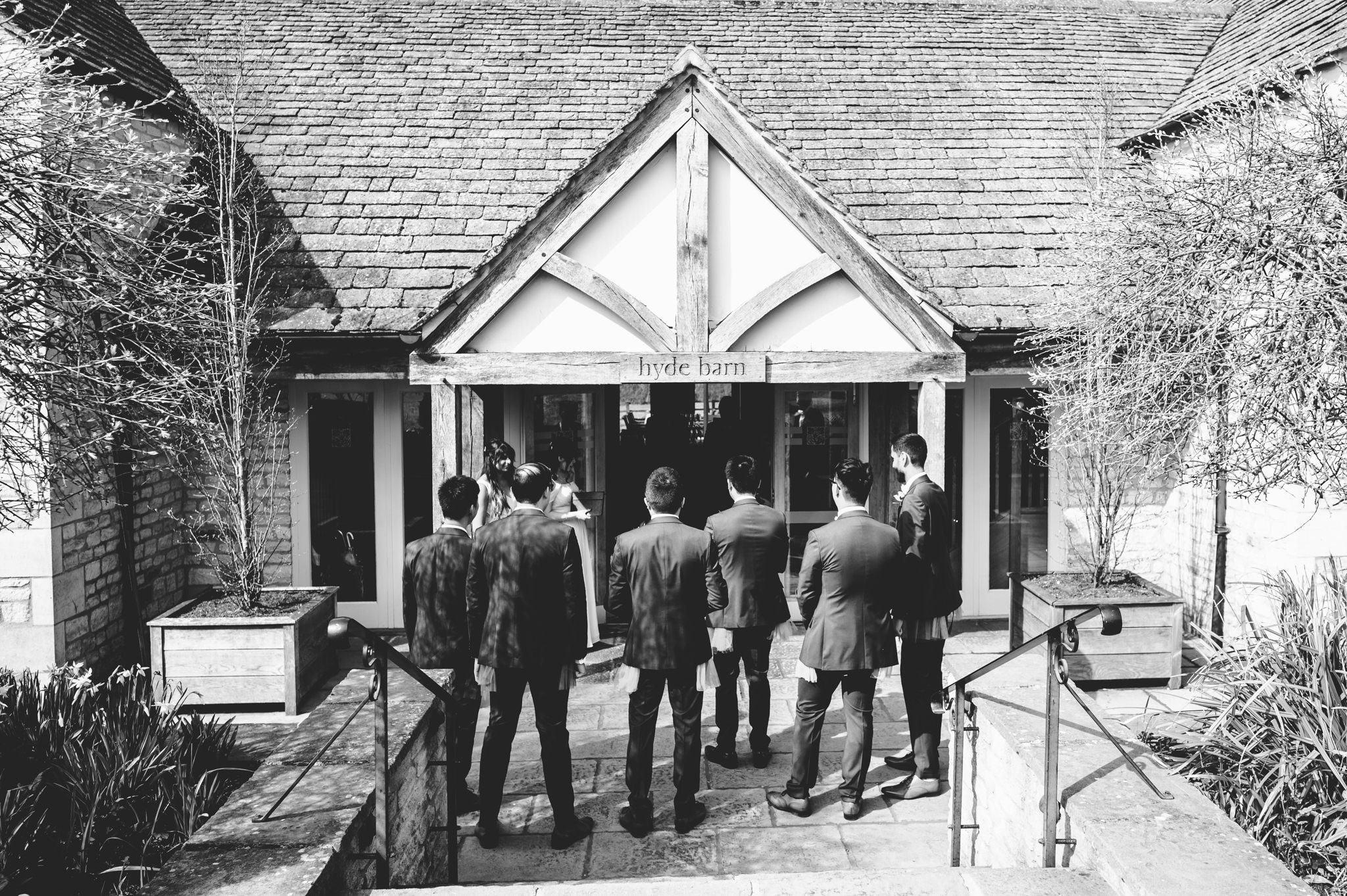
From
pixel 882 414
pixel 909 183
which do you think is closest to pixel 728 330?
pixel 882 414

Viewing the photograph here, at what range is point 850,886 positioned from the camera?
364 cm

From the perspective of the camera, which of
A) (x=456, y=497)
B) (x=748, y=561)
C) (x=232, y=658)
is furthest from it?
(x=232, y=658)

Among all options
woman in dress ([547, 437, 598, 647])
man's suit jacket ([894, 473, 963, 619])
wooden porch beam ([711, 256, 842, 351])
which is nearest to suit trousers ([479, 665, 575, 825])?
woman in dress ([547, 437, 598, 647])

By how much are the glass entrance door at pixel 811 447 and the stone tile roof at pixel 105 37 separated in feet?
19.3

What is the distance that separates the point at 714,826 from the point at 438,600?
1.86 m

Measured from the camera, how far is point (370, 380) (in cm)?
864

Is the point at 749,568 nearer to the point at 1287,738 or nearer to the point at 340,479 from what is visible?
the point at 1287,738

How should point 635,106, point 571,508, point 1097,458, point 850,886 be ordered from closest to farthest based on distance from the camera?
point 850,886 → point 1097,458 → point 571,508 → point 635,106

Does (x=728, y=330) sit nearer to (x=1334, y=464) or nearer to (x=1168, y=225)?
(x=1168, y=225)

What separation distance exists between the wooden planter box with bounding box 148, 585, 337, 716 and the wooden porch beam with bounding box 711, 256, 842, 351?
3580 millimetres

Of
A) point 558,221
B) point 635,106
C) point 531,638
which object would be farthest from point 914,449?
point 635,106

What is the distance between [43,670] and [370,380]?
337cm

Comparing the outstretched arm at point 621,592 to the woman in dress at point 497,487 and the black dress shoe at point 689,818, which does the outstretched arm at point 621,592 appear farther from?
the woman in dress at point 497,487

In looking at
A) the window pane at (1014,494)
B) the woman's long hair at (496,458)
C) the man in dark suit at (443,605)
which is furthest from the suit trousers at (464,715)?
the window pane at (1014,494)
